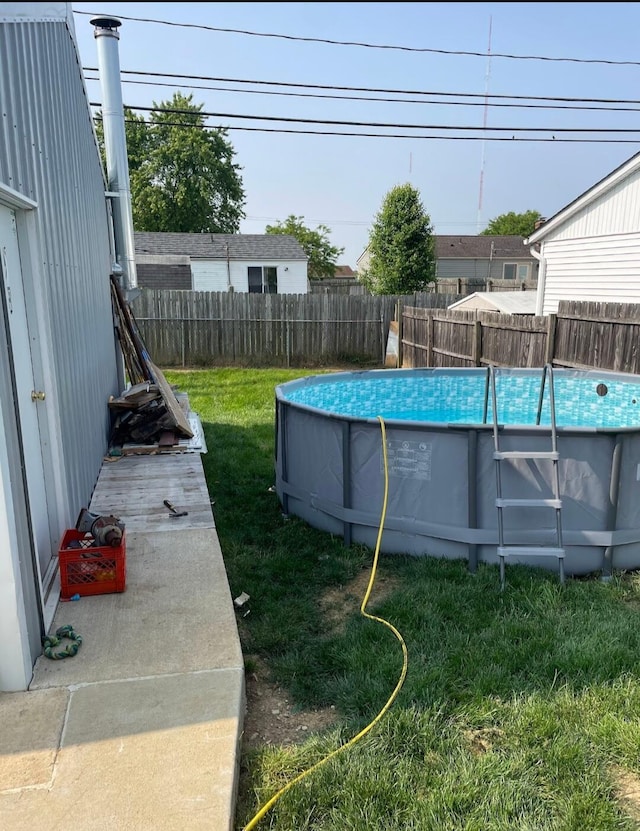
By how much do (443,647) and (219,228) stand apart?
37.6 m

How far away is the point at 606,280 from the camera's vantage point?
12.2 m

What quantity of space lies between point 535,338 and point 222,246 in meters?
15.8

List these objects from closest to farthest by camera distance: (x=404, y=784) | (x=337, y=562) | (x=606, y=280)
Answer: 1. (x=404, y=784)
2. (x=337, y=562)
3. (x=606, y=280)

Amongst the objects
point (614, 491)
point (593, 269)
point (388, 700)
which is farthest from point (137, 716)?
point (593, 269)

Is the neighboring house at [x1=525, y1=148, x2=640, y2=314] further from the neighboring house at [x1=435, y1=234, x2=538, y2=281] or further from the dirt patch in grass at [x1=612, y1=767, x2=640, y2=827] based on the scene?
the neighboring house at [x1=435, y1=234, x2=538, y2=281]

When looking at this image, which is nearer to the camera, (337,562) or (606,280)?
(337,562)

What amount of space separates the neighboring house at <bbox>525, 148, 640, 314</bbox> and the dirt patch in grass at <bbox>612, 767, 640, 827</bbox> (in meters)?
10.7

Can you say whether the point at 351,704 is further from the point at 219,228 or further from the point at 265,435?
the point at 219,228

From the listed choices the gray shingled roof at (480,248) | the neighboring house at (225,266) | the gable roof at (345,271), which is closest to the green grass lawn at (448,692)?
the neighboring house at (225,266)

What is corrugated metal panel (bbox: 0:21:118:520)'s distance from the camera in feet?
11.0

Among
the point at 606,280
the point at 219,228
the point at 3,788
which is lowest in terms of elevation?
the point at 3,788

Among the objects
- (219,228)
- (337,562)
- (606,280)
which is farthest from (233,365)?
(219,228)

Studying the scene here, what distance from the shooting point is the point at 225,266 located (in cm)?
2252

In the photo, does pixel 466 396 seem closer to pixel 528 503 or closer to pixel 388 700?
pixel 528 503
